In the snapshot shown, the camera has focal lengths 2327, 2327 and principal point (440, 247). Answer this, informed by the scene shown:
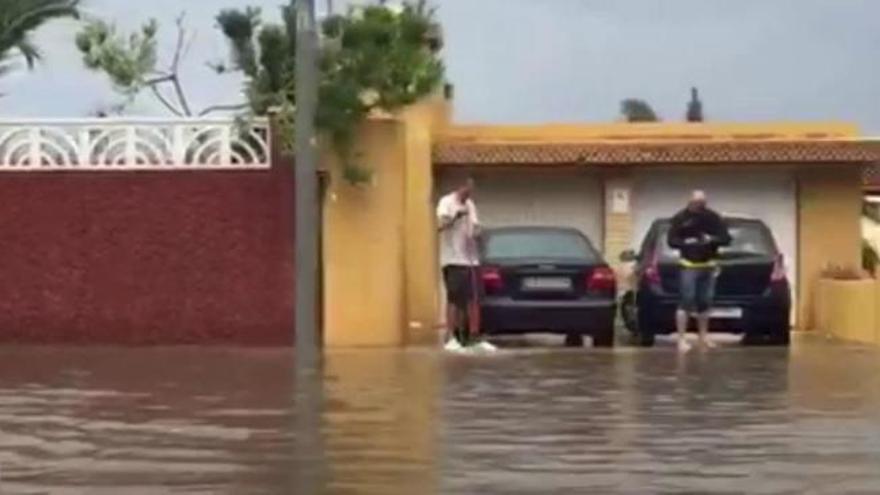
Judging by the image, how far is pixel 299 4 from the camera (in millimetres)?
18734

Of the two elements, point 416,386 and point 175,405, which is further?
point 416,386

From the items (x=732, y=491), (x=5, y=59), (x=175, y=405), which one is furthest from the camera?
(x=5, y=59)

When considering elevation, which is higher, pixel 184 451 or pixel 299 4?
pixel 299 4

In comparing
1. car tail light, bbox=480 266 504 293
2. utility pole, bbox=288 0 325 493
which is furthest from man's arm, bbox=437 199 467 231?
utility pole, bbox=288 0 325 493

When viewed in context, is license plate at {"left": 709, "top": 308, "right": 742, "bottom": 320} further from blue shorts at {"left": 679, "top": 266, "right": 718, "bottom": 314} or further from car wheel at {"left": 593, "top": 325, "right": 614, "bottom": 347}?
car wheel at {"left": 593, "top": 325, "right": 614, "bottom": 347}

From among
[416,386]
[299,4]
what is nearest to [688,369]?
[416,386]

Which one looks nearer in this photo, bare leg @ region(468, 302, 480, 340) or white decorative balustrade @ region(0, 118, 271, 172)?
bare leg @ region(468, 302, 480, 340)

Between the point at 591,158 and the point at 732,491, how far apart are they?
1896 cm

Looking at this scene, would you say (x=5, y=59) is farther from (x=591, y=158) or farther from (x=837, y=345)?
(x=837, y=345)

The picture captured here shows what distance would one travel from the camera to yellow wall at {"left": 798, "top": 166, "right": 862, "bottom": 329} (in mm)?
29875

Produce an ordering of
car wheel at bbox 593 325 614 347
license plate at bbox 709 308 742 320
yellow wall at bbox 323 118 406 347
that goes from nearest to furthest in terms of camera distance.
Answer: yellow wall at bbox 323 118 406 347, car wheel at bbox 593 325 614 347, license plate at bbox 709 308 742 320

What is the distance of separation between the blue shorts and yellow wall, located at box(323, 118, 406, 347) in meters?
2.93

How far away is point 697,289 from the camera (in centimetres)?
2288

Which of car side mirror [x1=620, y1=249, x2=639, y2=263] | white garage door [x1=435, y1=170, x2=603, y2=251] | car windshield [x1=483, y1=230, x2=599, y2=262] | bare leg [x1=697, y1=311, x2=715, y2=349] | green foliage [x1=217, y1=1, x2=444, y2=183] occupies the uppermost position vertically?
green foliage [x1=217, y1=1, x2=444, y2=183]
